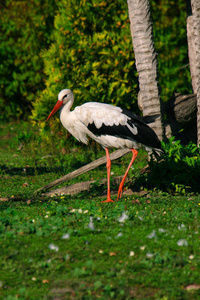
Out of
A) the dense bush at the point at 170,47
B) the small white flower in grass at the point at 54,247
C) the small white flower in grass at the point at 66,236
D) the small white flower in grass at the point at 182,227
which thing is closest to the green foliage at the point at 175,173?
the small white flower in grass at the point at 182,227

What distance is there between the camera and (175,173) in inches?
269

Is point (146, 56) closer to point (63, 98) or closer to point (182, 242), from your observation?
point (63, 98)

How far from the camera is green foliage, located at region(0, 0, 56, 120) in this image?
13.0m

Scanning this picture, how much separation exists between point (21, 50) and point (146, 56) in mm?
6714

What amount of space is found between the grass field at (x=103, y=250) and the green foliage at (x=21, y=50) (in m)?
7.50

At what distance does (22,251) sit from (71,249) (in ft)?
1.48

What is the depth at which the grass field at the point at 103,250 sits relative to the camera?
3.44m

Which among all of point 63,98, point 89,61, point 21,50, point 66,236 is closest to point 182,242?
point 66,236

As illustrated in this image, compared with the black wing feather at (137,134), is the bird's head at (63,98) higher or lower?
higher

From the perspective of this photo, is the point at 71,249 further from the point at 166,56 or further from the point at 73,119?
the point at 166,56

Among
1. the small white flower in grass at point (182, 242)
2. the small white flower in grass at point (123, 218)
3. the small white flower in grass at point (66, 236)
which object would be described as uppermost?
the small white flower in grass at point (66, 236)

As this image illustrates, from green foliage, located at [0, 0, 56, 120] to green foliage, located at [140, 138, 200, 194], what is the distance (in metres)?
7.17

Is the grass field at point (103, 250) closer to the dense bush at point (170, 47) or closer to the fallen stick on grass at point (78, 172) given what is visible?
the fallen stick on grass at point (78, 172)

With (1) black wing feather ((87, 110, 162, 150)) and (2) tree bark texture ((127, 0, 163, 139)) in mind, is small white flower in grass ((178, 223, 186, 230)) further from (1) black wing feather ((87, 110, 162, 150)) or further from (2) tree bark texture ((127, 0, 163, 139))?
(2) tree bark texture ((127, 0, 163, 139))
